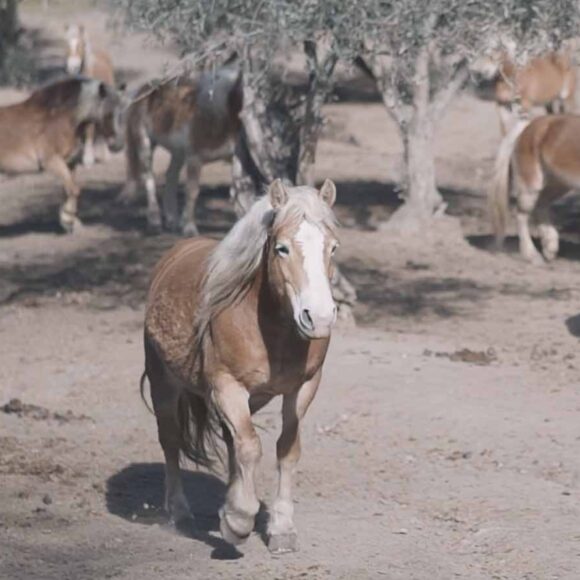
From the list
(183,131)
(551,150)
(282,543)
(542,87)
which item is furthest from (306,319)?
(542,87)

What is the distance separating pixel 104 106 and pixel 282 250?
11.3 meters

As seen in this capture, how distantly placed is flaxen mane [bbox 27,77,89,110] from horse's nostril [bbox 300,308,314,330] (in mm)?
11499

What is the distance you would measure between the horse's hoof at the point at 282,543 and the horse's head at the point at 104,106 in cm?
1077

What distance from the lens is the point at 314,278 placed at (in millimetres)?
6062

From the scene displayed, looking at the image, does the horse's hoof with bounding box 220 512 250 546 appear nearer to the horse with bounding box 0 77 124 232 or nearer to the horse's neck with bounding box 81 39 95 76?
the horse with bounding box 0 77 124 232

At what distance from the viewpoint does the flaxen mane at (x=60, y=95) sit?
17172 mm

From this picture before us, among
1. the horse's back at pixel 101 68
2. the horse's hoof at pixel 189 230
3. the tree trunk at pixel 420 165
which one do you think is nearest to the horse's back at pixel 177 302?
the tree trunk at pixel 420 165

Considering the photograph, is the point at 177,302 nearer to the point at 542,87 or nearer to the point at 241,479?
the point at 241,479

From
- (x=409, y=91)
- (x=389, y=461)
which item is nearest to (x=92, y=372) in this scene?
(x=389, y=461)

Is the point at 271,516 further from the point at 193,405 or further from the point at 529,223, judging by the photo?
the point at 529,223

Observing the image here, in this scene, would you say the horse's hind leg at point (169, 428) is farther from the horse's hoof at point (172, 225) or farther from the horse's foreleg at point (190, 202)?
the horse's hoof at point (172, 225)

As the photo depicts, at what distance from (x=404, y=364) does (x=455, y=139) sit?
→ 12.8 meters

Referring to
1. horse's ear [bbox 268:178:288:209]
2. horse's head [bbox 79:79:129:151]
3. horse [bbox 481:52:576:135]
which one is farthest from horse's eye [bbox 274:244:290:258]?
horse [bbox 481:52:576:135]

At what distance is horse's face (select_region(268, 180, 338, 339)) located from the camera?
5.97 m
